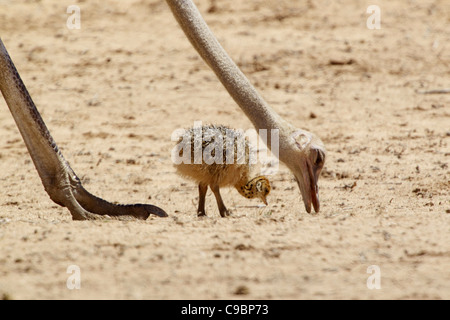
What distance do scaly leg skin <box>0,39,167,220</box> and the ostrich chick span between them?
496 millimetres

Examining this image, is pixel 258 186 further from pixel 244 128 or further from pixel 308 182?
pixel 244 128

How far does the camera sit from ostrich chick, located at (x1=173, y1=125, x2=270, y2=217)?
5.99m

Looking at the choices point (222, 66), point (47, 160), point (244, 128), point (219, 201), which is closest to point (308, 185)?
point (219, 201)

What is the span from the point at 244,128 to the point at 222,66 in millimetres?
3426

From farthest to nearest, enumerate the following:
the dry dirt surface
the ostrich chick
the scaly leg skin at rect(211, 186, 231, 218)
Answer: the scaly leg skin at rect(211, 186, 231, 218) → the ostrich chick → the dry dirt surface

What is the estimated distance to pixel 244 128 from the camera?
9148 millimetres

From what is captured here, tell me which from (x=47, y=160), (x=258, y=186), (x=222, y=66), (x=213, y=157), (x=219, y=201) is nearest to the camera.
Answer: (x=47, y=160)

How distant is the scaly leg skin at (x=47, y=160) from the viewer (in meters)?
5.54

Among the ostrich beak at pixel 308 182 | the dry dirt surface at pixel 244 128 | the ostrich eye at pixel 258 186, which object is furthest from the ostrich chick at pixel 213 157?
the ostrich beak at pixel 308 182

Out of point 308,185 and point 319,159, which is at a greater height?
point 319,159

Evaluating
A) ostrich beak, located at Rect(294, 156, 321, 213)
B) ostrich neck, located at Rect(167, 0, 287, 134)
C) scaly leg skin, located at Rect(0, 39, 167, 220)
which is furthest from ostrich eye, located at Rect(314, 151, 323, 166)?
scaly leg skin, located at Rect(0, 39, 167, 220)

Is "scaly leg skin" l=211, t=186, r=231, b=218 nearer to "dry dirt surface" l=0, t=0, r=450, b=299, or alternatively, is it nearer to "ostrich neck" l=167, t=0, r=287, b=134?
"dry dirt surface" l=0, t=0, r=450, b=299

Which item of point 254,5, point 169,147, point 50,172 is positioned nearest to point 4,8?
point 254,5
